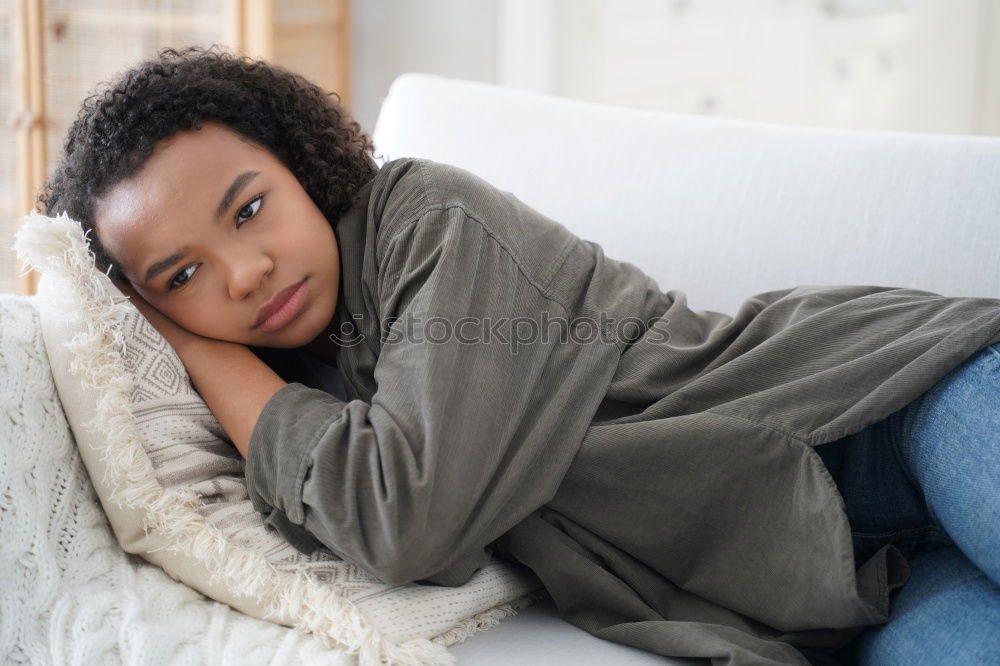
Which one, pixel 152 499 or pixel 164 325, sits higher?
pixel 164 325

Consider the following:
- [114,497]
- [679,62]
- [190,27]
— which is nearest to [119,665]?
[114,497]

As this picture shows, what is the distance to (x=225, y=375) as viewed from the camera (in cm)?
100

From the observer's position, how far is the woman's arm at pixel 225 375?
0.96 meters

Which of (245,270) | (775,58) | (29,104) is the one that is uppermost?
(775,58)

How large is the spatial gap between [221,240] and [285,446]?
24 cm

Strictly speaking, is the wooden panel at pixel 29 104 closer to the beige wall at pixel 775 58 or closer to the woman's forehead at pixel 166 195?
the beige wall at pixel 775 58

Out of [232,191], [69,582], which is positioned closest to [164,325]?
[232,191]

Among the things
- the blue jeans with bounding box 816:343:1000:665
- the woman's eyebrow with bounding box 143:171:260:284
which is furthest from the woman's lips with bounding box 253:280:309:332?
the blue jeans with bounding box 816:343:1000:665

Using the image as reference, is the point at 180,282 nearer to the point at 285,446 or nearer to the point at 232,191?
the point at 232,191

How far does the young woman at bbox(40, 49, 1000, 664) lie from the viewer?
0.86 metres

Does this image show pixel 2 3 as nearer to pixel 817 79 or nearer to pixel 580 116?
pixel 580 116

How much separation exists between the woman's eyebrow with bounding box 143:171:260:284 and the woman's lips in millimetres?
103

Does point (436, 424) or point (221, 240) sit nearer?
point (436, 424)

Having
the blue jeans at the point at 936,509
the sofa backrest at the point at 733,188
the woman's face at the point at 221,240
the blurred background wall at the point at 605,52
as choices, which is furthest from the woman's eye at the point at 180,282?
the blurred background wall at the point at 605,52
